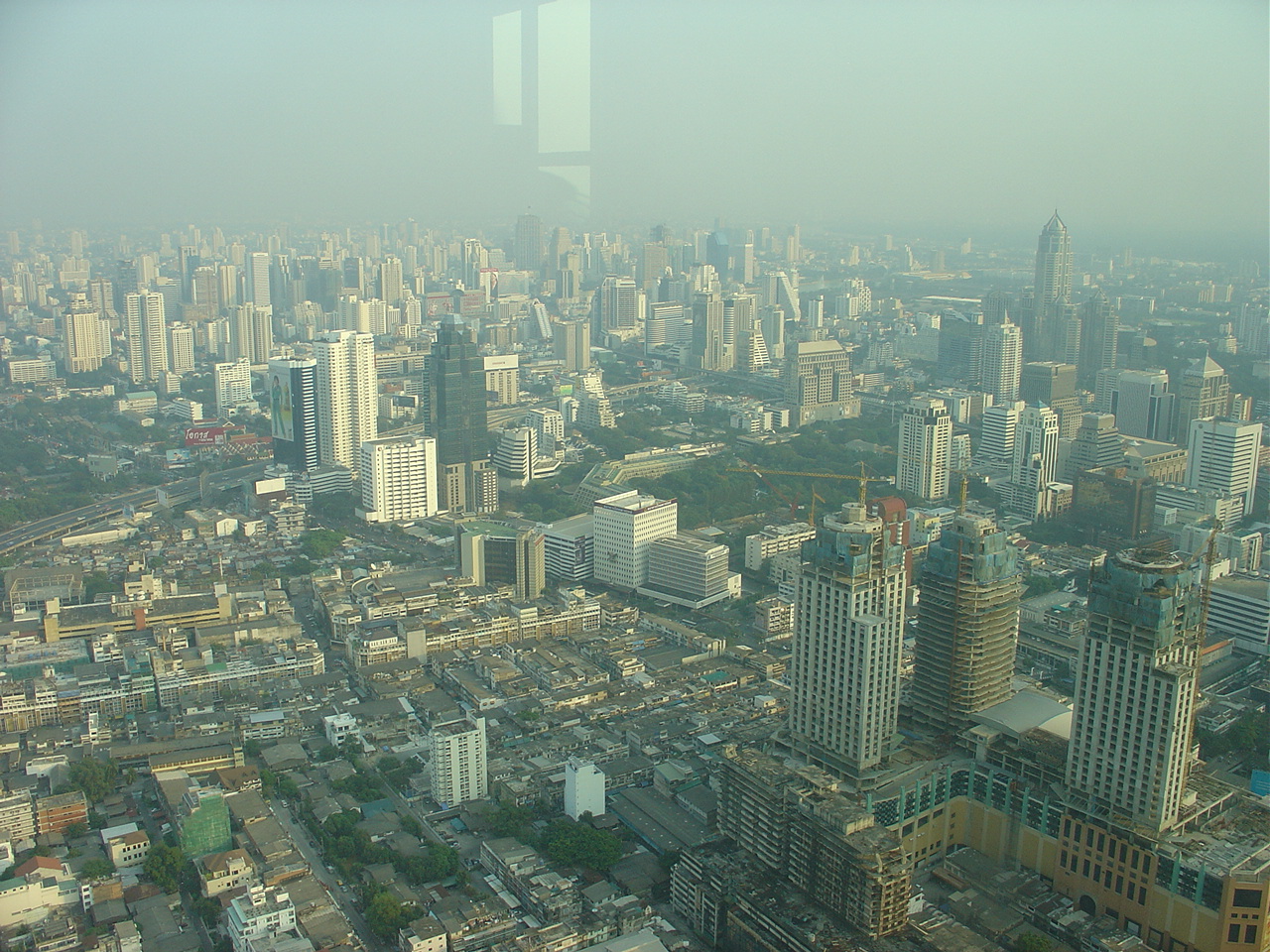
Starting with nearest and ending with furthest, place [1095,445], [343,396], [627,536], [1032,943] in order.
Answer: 1. [1032,943]
2. [627,536]
3. [1095,445]
4. [343,396]

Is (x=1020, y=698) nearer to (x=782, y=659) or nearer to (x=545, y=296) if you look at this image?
(x=782, y=659)

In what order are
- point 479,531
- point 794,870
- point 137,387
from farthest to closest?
point 137,387 → point 479,531 → point 794,870

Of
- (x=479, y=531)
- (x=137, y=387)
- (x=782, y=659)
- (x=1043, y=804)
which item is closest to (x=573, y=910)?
(x=1043, y=804)

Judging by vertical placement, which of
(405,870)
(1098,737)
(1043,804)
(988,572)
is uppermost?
(988,572)

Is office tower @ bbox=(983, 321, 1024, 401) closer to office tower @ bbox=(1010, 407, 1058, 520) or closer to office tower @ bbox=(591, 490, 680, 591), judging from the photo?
office tower @ bbox=(1010, 407, 1058, 520)

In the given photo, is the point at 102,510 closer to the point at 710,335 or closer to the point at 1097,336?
the point at 710,335

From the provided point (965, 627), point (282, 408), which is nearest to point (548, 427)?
point (282, 408)
